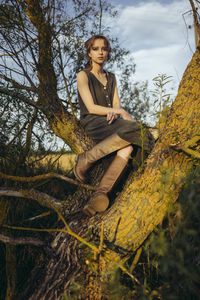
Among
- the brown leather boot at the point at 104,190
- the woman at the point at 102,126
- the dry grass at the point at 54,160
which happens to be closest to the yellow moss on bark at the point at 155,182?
the brown leather boot at the point at 104,190

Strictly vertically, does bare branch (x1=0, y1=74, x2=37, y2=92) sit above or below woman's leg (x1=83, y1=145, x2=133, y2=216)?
above

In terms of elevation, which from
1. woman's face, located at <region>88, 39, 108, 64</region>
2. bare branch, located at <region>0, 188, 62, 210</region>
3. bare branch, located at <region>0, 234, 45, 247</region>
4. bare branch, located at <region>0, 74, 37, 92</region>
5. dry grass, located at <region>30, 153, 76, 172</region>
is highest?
woman's face, located at <region>88, 39, 108, 64</region>

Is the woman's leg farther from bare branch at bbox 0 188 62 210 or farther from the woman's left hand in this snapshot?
bare branch at bbox 0 188 62 210

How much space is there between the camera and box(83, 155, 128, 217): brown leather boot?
2.24m

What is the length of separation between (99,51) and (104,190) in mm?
2095

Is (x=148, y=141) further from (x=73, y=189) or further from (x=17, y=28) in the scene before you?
(x=73, y=189)

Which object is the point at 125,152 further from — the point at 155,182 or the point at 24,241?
the point at 24,241

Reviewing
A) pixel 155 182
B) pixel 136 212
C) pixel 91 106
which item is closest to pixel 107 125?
pixel 91 106

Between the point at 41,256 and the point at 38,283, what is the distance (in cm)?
33

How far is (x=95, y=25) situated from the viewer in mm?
4301

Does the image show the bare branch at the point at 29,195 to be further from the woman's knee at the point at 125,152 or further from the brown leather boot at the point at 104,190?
the woman's knee at the point at 125,152

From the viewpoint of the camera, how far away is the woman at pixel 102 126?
7.95 feet

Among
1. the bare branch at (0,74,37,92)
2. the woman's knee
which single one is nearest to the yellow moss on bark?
the woman's knee

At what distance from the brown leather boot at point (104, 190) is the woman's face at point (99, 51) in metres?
1.68
